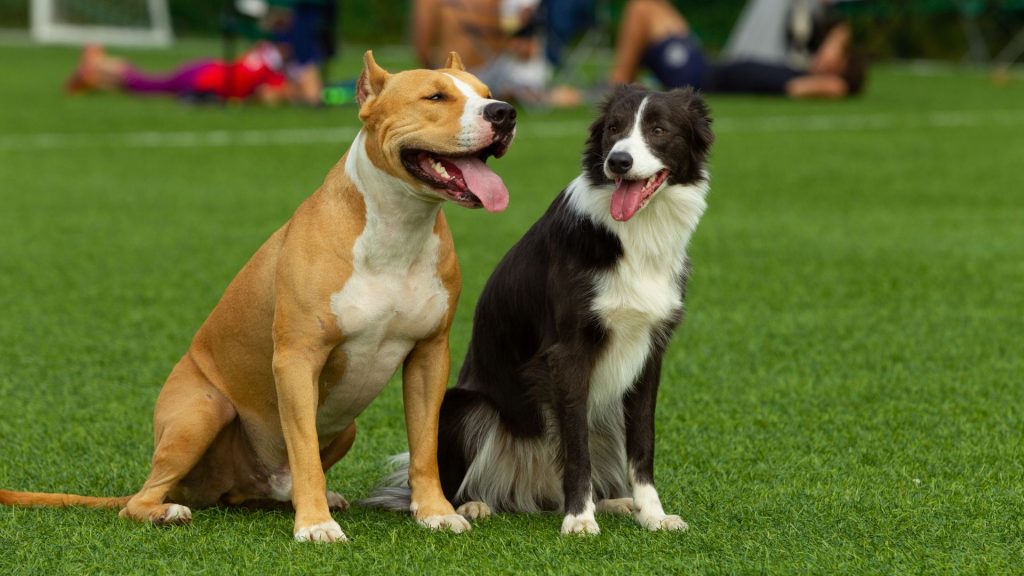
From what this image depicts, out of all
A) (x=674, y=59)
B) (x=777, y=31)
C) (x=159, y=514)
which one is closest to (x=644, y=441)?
(x=159, y=514)

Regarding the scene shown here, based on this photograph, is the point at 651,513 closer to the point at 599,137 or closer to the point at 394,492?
the point at 394,492

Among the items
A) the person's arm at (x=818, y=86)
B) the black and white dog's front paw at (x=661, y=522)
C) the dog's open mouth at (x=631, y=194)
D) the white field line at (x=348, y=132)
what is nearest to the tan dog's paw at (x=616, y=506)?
the black and white dog's front paw at (x=661, y=522)

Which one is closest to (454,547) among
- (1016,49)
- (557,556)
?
(557,556)

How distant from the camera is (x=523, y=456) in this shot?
12.5 feet

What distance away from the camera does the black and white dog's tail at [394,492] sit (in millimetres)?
3846

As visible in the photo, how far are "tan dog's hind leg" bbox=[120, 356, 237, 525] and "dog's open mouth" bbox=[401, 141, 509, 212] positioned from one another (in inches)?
32.8

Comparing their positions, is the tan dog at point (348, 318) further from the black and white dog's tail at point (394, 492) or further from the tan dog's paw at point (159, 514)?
the black and white dog's tail at point (394, 492)

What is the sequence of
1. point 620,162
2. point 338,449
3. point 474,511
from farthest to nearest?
point 338,449 → point 474,511 → point 620,162

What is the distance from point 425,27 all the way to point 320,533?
11554 mm

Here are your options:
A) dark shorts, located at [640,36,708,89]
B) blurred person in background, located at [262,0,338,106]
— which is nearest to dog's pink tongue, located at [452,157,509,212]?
blurred person in background, located at [262,0,338,106]

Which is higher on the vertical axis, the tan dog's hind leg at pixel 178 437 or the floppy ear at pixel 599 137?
the floppy ear at pixel 599 137

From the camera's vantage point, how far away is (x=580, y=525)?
11.5 feet

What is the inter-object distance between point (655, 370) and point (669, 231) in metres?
0.35

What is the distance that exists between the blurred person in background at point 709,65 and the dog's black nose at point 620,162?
11.7 m
